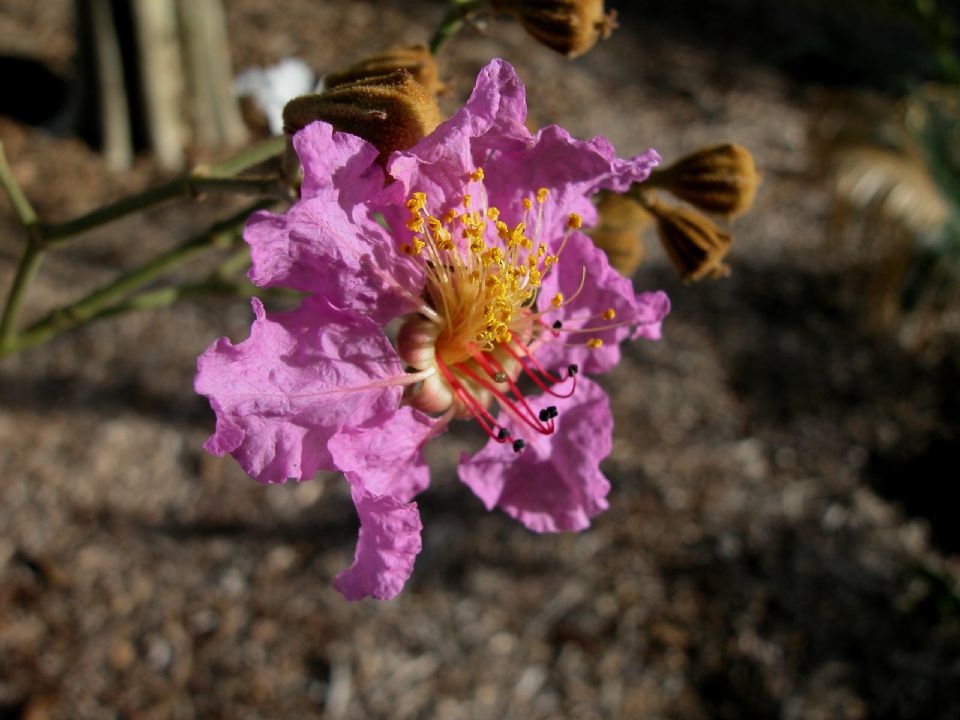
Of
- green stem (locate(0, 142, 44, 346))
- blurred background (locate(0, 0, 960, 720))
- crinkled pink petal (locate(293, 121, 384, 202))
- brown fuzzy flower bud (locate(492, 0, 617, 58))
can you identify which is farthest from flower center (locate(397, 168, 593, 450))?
blurred background (locate(0, 0, 960, 720))

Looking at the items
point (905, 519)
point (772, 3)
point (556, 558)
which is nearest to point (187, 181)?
point (556, 558)

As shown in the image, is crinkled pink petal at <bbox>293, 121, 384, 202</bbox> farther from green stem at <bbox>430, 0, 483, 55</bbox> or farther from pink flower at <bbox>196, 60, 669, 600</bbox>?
green stem at <bbox>430, 0, 483, 55</bbox>

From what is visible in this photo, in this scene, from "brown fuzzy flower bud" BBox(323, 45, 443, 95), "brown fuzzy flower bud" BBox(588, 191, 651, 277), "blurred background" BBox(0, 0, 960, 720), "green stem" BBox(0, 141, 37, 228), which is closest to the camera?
"brown fuzzy flower bud" BBox(323, 45, 443, 95)

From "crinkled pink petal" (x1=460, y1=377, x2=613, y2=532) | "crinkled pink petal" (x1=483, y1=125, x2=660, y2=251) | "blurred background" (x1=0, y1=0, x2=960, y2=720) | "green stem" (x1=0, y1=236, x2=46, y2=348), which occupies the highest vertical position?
"crinkled pink petal" (x1=483, y1=125, x2=660, y2=251)

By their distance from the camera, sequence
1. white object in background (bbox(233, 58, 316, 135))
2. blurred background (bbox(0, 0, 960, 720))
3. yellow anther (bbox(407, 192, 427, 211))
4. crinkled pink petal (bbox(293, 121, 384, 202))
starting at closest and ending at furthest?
crinkled pink petal (bbox(293, 121, 384, 202))
yellow anther (bbox(407, 192, 427, 211))
white object in background (bbox(233, 58, 316, 135))
blurred background (bbox(0, 0, 960, 720))

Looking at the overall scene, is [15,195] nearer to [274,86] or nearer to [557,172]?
[274,86]

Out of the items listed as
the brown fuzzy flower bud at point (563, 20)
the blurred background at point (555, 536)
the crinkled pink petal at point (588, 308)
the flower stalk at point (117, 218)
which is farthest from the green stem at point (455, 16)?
the blurred background at point (555, 536)
